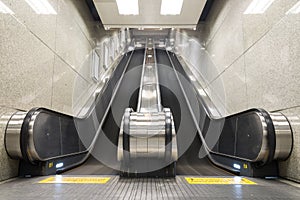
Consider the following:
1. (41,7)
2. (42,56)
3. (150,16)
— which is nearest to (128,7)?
(150,16)

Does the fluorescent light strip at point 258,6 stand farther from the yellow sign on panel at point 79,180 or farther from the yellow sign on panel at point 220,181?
the yellow sign on panel at point 79,180

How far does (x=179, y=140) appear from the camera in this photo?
460 cm

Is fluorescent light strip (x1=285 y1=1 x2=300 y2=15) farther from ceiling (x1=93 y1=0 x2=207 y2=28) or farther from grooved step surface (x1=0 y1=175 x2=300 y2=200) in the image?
ceiling (x1=93 y1=0 x2=207 y2=28)

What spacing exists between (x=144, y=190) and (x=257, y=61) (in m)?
2.60

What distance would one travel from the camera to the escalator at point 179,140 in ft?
8.28

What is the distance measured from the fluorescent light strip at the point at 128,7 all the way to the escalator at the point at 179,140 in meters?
2.30

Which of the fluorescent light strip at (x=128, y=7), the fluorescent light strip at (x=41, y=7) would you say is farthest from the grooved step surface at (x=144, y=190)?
the fluorescent light strip at (x=128, y=7)

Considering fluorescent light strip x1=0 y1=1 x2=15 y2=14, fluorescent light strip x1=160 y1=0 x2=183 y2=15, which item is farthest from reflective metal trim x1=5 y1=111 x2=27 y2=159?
fluorescent light strip x1=160 y1=0 x2=183 y2=15

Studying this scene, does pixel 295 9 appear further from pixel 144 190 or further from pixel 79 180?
pixel 79 180

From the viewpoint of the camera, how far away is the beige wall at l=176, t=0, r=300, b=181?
2584mm

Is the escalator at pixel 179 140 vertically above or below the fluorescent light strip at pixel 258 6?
below

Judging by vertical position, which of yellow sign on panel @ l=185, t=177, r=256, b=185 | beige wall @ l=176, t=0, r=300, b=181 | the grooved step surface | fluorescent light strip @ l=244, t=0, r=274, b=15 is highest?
fluorescent light strip @ l=244, t=0, r=274, b=15

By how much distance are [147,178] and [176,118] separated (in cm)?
281

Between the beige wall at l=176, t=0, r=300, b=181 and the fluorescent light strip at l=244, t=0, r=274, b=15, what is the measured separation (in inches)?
2.7
